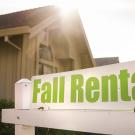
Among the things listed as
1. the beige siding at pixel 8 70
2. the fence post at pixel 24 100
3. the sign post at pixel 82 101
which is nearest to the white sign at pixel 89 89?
the sign post at pixel 82 101

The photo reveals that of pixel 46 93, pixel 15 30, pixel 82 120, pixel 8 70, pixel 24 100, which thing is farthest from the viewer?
pixel 8 70

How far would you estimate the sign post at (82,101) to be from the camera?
2.54m

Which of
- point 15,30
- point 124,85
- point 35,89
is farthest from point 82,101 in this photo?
point 15,30

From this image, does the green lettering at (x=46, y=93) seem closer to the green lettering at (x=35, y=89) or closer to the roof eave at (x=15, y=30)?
the green lettering at (x=35, y=89)

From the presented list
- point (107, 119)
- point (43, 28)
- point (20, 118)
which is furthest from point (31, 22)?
point (107, 119)

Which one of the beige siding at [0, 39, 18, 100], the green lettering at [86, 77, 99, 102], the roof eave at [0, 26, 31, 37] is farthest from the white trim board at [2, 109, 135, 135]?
the beige siding at [0, 39, 18, 100]

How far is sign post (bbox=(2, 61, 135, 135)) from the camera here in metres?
2.54

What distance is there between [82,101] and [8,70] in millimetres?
8505

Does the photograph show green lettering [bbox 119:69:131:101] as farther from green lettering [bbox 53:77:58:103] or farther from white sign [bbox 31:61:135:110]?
green lettering [bbox 53:77:58:103]

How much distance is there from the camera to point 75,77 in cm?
298

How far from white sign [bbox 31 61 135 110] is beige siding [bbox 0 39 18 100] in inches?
301

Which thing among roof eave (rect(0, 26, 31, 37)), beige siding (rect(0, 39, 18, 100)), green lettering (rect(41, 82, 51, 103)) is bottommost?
green lettering (rect(41, 82, 51, 103))

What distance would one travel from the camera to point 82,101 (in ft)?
9.42

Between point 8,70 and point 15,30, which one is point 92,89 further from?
point 8,70
